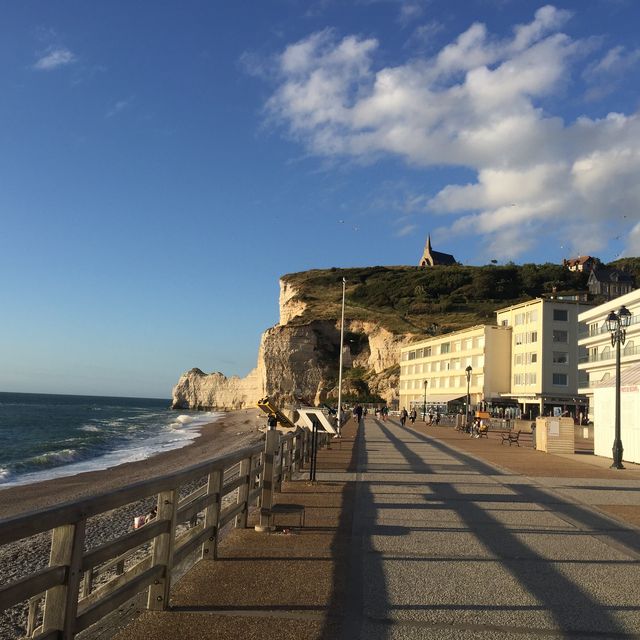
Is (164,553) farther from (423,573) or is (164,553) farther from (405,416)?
(405,416)

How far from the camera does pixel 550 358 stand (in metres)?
62.1

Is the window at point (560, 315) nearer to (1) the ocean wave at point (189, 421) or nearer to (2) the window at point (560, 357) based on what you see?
(2) the window at point (560, 357)

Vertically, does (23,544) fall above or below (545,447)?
below

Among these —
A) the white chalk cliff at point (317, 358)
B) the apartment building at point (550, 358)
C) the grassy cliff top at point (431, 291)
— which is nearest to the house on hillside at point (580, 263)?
the grassy cliff top at point (431, 291)

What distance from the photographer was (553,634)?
4.43 meters

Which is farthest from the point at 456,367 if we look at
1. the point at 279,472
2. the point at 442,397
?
the point at 279,472

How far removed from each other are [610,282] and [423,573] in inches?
4633

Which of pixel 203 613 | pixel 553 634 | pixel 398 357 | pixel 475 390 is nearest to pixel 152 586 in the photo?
pixel 203 613

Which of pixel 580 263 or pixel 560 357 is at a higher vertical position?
pixel 580 263

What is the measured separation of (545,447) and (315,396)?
79.8m

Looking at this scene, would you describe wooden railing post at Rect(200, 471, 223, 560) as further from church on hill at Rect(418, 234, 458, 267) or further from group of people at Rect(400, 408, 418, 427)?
church on hill at Rect(418, 234, 458, 267)

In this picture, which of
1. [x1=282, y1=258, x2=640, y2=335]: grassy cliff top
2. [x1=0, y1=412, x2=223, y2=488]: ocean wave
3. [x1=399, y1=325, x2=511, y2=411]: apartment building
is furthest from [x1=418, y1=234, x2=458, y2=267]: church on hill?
[x1=0, y1=412, x2=223, y2=488]: ocean wave

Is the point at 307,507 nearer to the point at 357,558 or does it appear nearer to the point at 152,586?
the point at 357,558

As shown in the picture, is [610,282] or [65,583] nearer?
[65,583]
